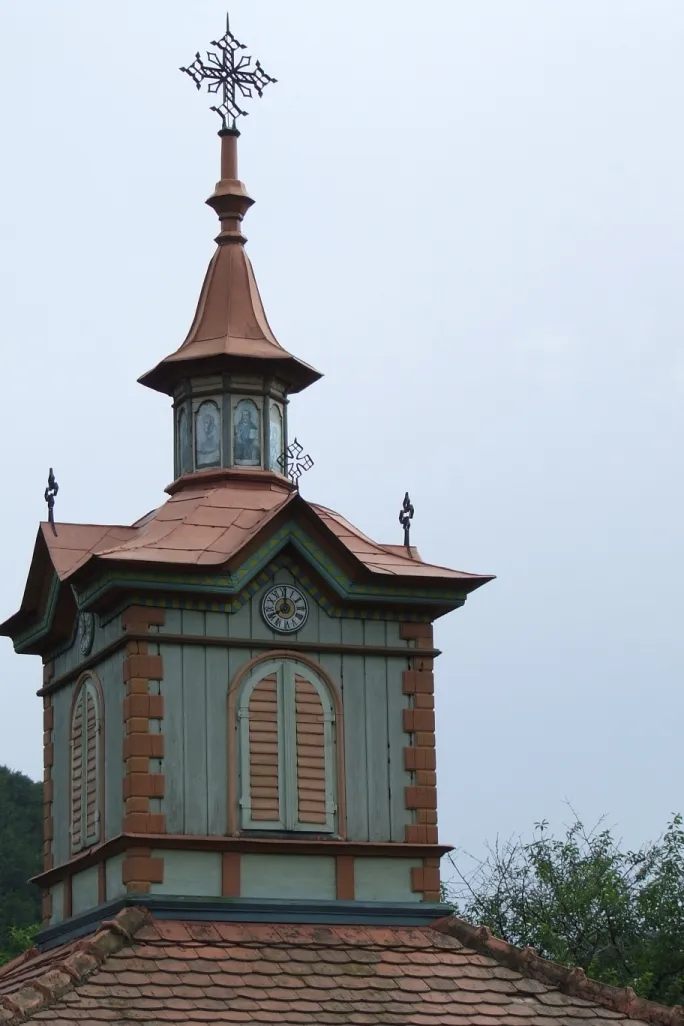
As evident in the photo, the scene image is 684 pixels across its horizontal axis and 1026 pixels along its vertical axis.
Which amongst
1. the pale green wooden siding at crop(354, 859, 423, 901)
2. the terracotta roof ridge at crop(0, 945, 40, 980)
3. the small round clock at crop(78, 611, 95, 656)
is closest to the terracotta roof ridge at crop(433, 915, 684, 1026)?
the pale green wooden siding at crop(354, 859, 423, 901)

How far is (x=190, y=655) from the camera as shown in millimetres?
19250

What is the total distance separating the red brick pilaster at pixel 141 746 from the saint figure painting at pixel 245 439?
2.34 meters

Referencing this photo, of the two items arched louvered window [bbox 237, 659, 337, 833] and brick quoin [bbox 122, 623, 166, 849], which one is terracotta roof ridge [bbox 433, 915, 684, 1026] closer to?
arched louvered window [bbox 237, 659, 337, 833]

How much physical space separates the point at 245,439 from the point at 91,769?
A: 348 cm

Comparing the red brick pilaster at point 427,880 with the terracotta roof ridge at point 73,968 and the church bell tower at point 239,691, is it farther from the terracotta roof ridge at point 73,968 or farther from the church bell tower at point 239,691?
the terracotta roof ridge at point 73,968

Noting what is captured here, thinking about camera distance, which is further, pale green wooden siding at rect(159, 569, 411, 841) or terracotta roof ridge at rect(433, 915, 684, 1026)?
pale green wooden siding at rect(159, 569, 411, 841)

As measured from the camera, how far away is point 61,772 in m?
21.0

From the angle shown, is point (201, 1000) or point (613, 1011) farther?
point (613, 1011)

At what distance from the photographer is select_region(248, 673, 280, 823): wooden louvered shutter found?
19078 millimetres

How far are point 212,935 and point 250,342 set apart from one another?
5917 mm

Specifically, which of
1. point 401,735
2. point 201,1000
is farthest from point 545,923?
point 201,1000

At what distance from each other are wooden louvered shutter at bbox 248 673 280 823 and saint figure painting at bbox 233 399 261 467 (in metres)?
2.45

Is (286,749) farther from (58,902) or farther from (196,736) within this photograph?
(58,902)

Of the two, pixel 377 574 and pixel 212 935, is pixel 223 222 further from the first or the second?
pixel 212 935
